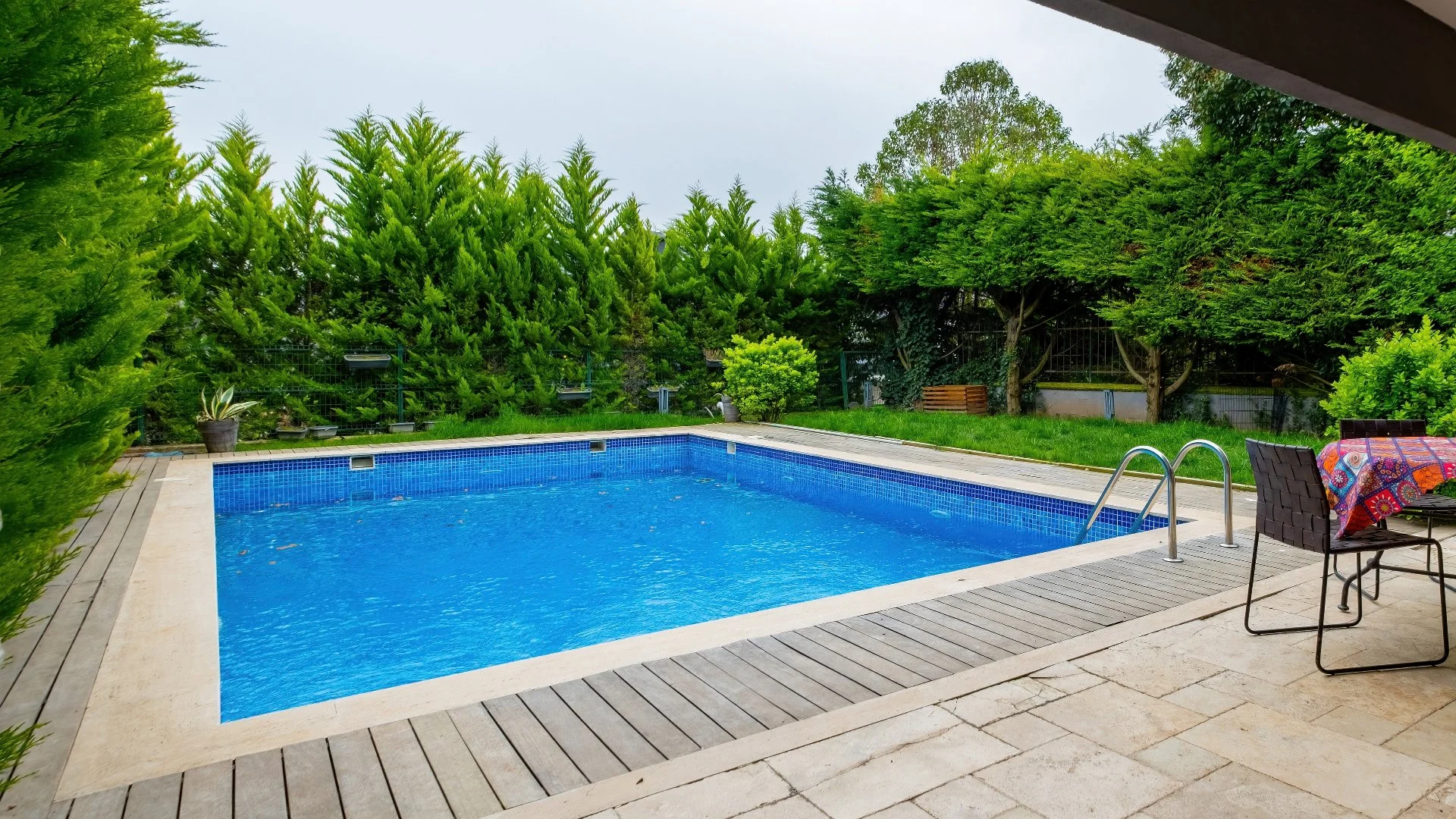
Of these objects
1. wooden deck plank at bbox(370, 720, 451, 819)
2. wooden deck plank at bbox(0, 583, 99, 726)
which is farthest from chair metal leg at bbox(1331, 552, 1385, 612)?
wooden deck plank at bbox(0, 583, 99, 726)

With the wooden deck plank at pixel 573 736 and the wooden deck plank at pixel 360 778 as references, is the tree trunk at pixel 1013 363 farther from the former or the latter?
the wooden deck plank at pixel 360 778

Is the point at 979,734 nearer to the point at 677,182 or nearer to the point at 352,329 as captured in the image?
the point at 352,329

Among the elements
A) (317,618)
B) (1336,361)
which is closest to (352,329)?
(317,618)

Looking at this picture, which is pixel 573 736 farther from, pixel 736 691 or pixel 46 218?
pixel 46 218

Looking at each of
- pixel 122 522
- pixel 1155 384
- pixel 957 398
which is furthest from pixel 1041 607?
pixel 957 398

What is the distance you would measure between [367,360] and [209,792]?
9.61 meters

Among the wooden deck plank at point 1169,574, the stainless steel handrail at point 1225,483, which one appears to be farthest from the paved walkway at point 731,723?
the stainless steel handrail at point 1225,483

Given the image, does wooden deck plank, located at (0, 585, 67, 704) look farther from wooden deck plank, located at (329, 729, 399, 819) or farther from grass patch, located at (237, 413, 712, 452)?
grass patch, located at (237, 413, 712, 452)

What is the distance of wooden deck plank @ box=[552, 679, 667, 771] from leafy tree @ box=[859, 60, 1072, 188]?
26.8m

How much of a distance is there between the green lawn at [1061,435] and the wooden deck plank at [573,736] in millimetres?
6189

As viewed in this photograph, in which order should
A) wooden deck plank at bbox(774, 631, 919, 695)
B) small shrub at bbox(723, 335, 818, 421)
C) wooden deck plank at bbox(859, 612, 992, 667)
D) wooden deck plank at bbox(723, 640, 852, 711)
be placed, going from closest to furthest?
wooden deck plank at bbox(723, 640, 852, 711)
wooden deck plank at bbox(774, 631, 919, 695)
wooden deck plank at bbox(859, 612, 992, 667)
small shrub at bbox(723, 335, 818, 421)

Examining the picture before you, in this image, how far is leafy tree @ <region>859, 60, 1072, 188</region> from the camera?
2773 cm

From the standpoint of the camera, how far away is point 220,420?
9180 mm

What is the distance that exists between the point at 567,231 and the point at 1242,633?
11.0 m
